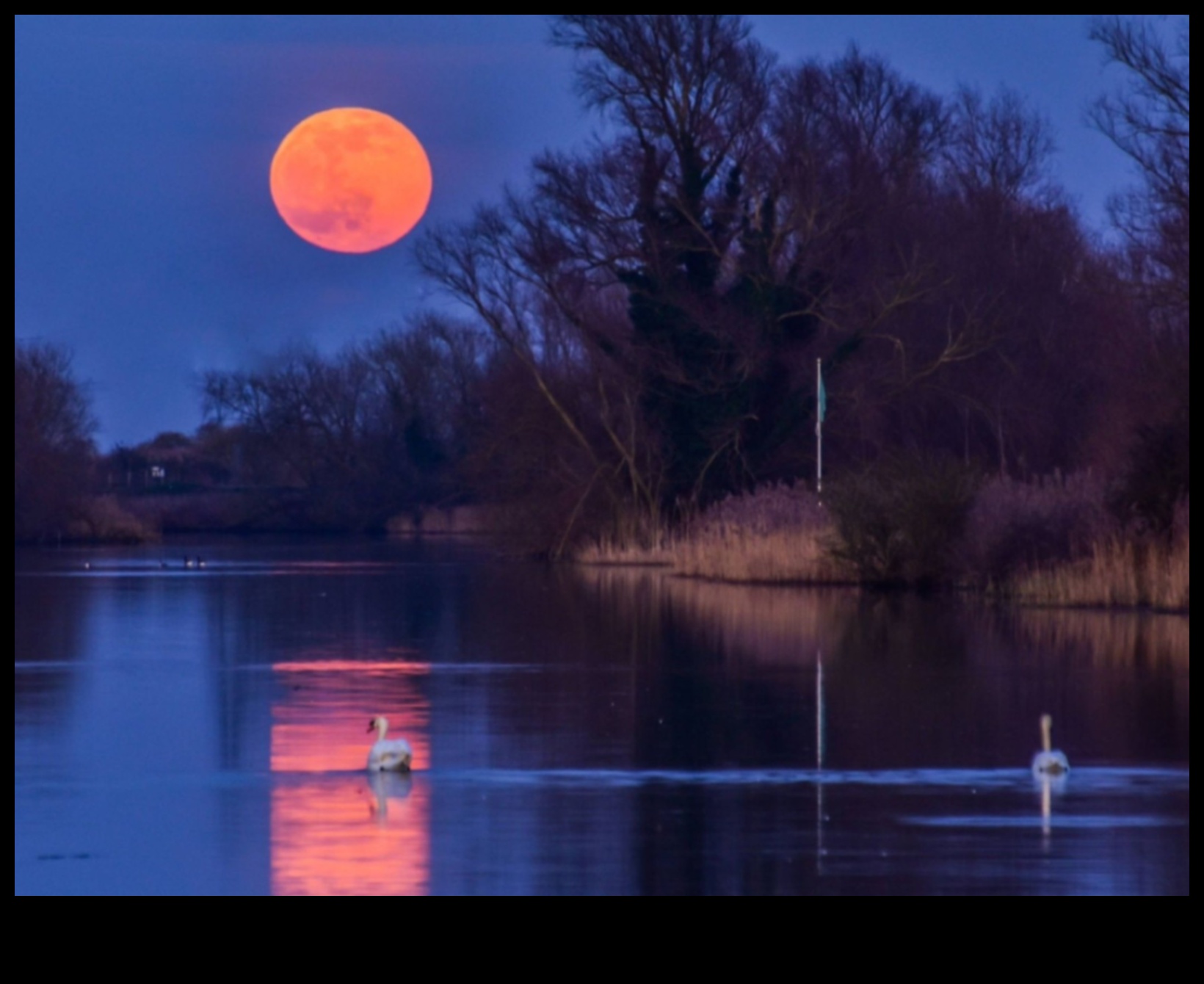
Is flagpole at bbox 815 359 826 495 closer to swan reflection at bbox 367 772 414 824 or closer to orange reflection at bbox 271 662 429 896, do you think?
orange reflection at bbox 271 662 429 896

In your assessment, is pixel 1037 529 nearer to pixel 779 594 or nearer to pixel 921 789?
pixel 779 594

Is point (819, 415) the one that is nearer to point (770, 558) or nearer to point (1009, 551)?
point (770, 558)

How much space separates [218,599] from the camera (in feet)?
106

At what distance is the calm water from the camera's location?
9242 millimetres

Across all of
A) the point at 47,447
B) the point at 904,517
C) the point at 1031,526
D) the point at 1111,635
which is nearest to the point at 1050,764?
the point at 1111,635

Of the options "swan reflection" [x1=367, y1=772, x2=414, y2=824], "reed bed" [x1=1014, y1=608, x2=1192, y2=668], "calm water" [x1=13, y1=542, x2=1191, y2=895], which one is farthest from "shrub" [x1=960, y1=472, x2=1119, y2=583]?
"swan reflection" [x1=367, y1=772, x2=414, y2=824]

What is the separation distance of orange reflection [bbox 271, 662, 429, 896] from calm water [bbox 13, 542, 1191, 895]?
33 millimetres

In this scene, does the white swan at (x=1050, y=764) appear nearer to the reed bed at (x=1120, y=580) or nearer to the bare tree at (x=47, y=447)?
the reed bed at (x=1120, y=580)

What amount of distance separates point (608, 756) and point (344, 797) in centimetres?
235

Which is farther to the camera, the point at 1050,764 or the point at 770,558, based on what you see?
the point at 770,558

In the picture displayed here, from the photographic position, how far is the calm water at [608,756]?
9.24m

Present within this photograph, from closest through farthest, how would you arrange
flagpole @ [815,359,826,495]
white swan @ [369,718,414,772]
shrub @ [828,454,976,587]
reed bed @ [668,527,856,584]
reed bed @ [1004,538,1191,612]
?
white swan @ [369,718,414,772] < reed bed @ [1004,538,1191,612] < shrub @ [828,454,976,587] < reed bed @ [668,527,856,584] < flagpole @ [815,359,826,495]

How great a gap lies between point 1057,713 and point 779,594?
17.5 metres

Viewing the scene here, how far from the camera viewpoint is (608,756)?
13.1 meters
